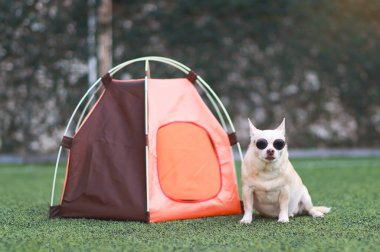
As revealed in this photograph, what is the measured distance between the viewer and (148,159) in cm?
410

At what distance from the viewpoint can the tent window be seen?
423cm

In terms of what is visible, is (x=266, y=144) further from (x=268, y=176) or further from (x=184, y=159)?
(x=184, y=159)

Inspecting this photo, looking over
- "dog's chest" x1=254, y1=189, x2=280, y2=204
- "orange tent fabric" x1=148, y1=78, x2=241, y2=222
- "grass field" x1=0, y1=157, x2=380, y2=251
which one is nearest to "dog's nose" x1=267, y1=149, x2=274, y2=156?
"dog's chest" x1=254, y1=189, x2=280, y2=204

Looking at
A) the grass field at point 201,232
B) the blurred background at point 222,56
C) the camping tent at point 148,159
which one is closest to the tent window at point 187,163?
the camping tent at point 148,159

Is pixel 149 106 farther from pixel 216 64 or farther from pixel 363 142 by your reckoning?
pixel 363 142

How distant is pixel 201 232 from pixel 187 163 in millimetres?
822

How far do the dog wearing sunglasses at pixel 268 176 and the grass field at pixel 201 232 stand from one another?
0.10 metres

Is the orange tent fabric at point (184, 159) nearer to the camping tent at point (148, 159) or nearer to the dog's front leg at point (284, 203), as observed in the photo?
the camping tent at point (148, 159)

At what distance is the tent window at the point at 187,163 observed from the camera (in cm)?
423

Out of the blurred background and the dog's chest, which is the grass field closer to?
the dog's chest

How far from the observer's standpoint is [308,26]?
10.1 meters

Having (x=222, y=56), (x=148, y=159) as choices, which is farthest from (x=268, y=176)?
(x=222, y=56)

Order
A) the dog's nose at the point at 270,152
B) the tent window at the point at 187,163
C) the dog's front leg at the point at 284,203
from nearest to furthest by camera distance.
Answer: the dog's nose at the point at 270,152
the dog's front leg at the point at 284,203
the tent window at the point at 187,163

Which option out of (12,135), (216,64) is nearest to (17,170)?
(12,135)
